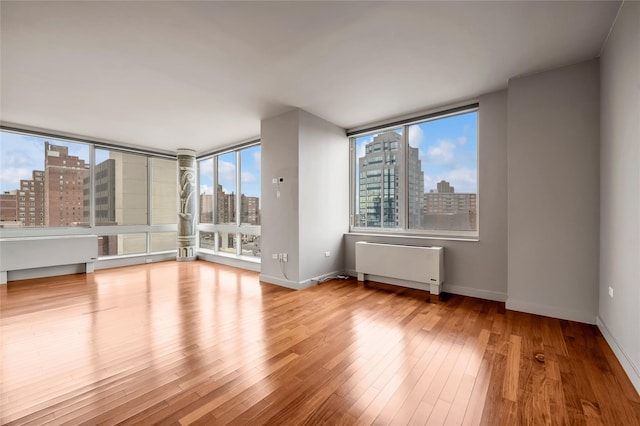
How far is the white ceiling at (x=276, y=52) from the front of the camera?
2160 millimetres

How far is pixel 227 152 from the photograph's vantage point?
6605 mm

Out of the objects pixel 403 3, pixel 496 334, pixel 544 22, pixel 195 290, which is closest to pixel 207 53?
pixel 403 3

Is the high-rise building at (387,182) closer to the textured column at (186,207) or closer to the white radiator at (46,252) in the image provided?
the textured column at (186,207)

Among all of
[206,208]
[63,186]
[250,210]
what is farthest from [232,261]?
[63,186]

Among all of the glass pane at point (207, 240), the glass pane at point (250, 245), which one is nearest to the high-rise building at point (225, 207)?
the glass pane at point (207, 240)

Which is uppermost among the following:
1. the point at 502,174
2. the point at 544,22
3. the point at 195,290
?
the point at 544,22

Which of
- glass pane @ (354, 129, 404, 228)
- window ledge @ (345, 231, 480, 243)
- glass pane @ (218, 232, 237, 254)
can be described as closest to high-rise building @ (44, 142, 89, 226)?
glass pane @ (218, 232, 237, 254)

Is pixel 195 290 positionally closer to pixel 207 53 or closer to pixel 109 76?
pixel 109 76

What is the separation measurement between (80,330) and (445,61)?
15.7 feet

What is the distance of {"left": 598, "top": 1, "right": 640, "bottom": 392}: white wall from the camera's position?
6.27 ft

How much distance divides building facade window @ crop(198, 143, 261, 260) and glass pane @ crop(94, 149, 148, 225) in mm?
1381

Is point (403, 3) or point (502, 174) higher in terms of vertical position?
point (403, 3)

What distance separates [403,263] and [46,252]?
6.43 meters

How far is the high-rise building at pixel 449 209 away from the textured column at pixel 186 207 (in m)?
5.77
